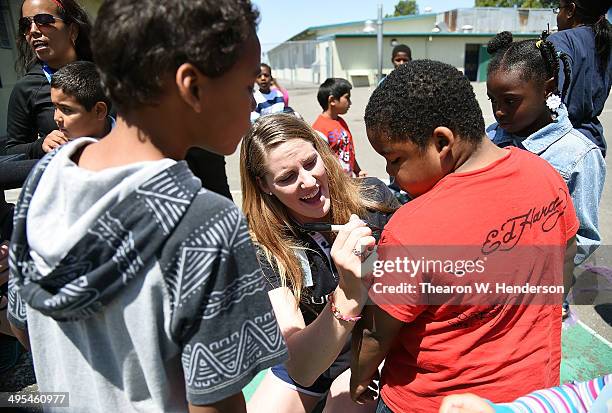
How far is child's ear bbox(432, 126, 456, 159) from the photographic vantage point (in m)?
1.19

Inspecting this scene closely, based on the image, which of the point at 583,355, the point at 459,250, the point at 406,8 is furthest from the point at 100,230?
the point at 406,8

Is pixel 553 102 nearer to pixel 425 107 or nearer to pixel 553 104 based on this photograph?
pixel 553 104

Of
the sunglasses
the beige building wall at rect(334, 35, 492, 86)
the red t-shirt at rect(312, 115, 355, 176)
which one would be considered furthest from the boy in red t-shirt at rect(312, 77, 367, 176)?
the beige building wall at rect(334, 35, 492, 86)

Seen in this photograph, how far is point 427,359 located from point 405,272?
30 centimetres

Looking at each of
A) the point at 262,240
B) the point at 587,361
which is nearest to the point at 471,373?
the point at 262,240

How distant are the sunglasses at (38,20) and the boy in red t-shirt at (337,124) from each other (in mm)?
2818

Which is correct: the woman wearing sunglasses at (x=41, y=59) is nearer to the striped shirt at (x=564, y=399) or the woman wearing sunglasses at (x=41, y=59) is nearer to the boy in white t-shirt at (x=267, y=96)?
the striped shirt at (x=564, y=399)

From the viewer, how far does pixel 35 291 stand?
0.84m

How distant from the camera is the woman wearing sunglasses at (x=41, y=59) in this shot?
7.82 ft

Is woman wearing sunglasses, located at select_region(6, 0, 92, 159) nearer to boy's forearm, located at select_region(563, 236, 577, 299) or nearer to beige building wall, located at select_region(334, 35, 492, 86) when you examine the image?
boy's forearm, located at select_region(563, 236, 577, 299)

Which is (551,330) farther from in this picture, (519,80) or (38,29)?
(38,29)

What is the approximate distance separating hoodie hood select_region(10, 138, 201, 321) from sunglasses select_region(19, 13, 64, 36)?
1.98 m

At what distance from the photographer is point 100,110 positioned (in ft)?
8.16

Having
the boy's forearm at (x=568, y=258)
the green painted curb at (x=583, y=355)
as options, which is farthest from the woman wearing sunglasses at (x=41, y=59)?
the green painted curb at (x=583, y=355)
